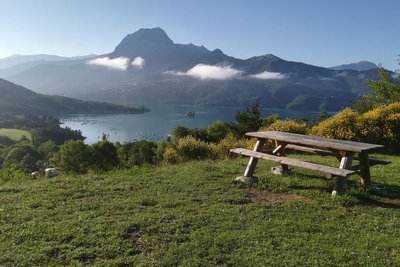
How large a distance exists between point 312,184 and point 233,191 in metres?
2.18

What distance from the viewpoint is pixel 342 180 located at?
29.5 feet

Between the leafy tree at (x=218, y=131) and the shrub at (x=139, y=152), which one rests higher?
the leafy tree at (x=218, y=131)

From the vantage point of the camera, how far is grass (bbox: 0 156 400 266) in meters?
5.84

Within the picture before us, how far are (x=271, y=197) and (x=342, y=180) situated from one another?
1731mm

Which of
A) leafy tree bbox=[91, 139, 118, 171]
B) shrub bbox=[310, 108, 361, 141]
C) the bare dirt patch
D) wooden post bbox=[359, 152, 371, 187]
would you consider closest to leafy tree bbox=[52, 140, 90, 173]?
leafy tree bbox=[91, 139, 118, 171]

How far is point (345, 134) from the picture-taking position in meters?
17.8

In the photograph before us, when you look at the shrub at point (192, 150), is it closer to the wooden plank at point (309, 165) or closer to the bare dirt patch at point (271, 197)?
the wooden plank at point (309, 165)

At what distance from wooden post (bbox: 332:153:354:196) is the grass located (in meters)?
0.26

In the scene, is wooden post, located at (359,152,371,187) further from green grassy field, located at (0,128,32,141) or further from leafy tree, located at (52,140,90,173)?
green grassy field, located at (0,128,32,141)

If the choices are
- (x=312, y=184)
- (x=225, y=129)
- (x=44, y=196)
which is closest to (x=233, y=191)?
(x=312, y=184)

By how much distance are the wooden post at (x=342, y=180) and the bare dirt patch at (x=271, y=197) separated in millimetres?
787

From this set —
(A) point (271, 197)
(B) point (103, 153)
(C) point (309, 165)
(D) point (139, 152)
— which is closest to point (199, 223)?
(A) point (271, 197)

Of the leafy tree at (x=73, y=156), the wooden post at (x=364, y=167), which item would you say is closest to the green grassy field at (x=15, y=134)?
the leafy tree at (x=73, y=156)

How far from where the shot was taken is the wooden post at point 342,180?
889cm
